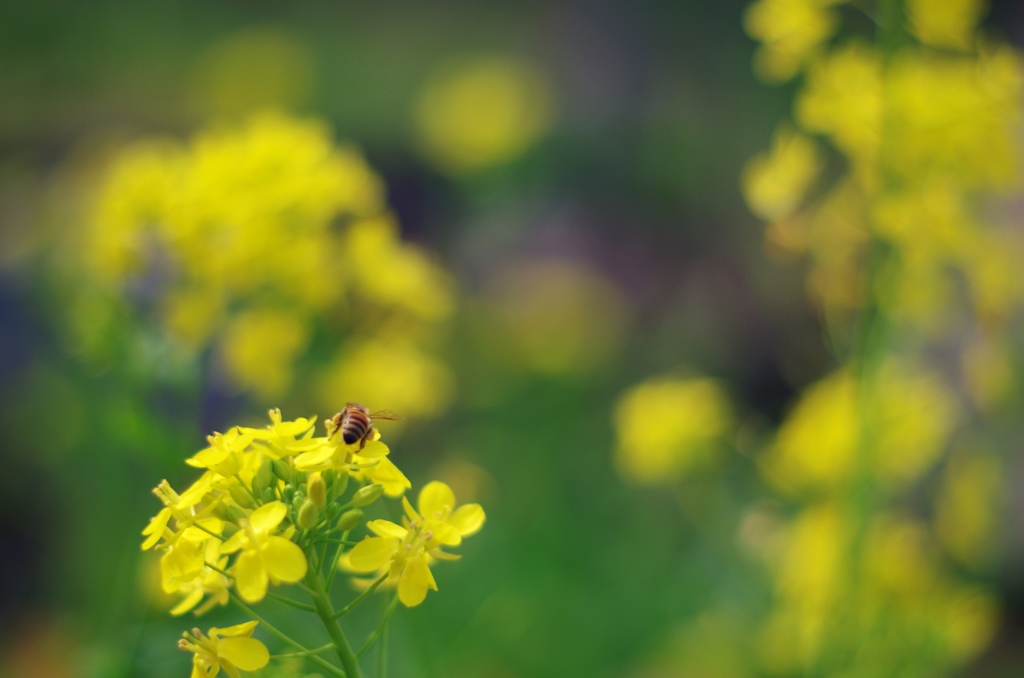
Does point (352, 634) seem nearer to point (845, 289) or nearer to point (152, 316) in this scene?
point (152, 316)

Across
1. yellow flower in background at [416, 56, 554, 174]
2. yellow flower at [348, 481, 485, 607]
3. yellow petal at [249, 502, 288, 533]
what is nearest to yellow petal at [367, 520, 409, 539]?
yellow flower at [348, 481, 485, 607]

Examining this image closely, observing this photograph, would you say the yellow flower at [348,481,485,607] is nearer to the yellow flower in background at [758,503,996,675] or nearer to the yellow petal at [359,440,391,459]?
the yellow petal at [359,440,391,459]

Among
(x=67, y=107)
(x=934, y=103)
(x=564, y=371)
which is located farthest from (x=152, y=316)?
(x=67, y=107)

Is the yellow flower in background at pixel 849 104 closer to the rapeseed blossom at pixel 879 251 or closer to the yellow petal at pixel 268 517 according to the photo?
the rapeseed blossom at pixel 879 251

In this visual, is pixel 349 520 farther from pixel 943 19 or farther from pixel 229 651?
pixel 943 19

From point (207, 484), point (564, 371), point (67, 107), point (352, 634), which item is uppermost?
point (67, 107)

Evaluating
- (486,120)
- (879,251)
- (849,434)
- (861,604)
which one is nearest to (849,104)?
Result: (879,251)

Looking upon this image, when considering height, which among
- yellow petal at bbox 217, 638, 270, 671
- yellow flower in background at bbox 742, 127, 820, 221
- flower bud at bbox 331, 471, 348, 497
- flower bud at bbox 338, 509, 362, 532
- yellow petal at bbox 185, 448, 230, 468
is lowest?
yellow petal at bbox 217, 638, 270, 671
